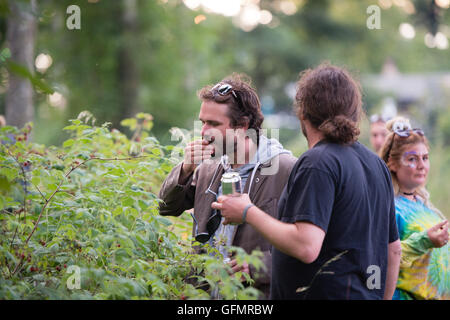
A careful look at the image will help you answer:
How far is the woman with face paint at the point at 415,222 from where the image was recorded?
11.3ft

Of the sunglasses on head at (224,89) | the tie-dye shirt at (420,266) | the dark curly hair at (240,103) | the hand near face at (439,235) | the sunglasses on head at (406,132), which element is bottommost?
the tie-dye shirt at (420,266)

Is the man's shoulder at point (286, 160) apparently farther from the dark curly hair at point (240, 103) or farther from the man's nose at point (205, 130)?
the man's nose at point (205, 130)

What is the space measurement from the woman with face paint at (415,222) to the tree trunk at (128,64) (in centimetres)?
1389

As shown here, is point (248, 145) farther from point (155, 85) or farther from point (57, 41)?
point (155, 85)

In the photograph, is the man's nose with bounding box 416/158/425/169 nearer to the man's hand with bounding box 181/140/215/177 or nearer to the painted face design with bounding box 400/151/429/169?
the painted face design with bounding box 400/151/429/169

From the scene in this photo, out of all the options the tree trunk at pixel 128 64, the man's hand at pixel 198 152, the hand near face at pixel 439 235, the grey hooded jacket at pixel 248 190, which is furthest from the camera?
the tree trunk at pixel 128 64

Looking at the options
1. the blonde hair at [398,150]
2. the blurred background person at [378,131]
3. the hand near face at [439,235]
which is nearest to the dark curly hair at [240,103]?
the blonde hair at [398,150]

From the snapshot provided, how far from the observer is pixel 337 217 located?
8.07ft

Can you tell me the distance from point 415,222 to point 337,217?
1.45m

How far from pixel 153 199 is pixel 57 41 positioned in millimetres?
14574

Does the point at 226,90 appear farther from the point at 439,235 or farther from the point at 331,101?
the point at 439,235

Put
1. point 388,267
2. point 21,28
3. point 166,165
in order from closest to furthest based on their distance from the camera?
1. point 388,267
2. point 166,165
3. point 21,28
